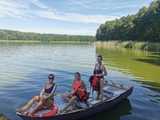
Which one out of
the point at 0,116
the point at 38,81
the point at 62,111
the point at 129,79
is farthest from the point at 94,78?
the point at 129,79

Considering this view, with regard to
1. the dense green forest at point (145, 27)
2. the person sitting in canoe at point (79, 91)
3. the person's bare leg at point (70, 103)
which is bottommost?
the person's bare leg at point (70, 103)

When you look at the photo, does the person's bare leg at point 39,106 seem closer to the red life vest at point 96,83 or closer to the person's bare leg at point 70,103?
the person's bare leg at point 70,103

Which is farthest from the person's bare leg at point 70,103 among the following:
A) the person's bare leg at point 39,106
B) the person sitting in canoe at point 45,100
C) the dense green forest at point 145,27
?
the dense green forest at point 145,27

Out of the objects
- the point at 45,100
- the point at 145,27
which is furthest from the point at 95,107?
the point at 145,27

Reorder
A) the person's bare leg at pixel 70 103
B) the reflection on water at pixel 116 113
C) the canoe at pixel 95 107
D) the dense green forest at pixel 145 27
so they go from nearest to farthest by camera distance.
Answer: the canoe at pixel 95 107
the person's bare leg at pixel 70 103
the reflection on water at pixel 116 113
the dense green forest at pixel 145 27

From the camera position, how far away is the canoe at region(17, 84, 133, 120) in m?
13.1

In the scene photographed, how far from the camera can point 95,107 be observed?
1517cm

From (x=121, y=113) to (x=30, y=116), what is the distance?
5.75m

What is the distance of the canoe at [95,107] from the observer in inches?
518

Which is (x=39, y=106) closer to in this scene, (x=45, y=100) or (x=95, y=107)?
(x=45, y=100)

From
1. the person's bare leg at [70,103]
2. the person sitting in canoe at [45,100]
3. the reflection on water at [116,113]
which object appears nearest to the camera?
the person sitting in canoe at [45,100]

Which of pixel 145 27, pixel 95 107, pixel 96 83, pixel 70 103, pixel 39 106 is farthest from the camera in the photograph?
pixel 145 27

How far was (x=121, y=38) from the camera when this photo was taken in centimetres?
12075

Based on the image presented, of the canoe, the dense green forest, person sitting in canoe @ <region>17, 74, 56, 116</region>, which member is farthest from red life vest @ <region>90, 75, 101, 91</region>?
the dense green forest
